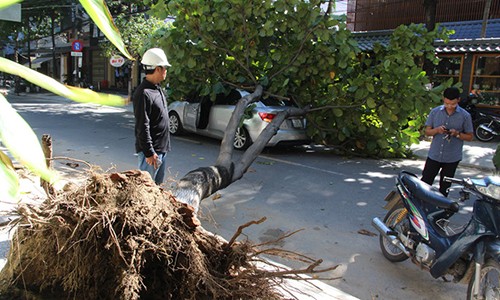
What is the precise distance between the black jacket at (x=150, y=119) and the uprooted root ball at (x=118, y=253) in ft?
7.34

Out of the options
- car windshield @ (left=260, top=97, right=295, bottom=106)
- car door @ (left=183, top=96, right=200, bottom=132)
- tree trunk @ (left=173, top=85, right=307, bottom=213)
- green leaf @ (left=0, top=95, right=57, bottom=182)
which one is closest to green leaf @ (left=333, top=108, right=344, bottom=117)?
car windshield @ (left=260, top=97, right=295, bottom=106)

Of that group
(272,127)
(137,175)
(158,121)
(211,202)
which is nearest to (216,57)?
(272,127)

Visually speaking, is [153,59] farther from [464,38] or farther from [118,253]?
[464,38]

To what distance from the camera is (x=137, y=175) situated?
202 cm

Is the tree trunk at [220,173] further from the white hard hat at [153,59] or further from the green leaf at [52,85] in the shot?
the green leaf at [52,85]

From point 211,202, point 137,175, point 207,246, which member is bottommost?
point 211,202

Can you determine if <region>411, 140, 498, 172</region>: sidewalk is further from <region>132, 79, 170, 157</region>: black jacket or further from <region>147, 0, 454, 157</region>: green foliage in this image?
<region>132, 79, 170, 157</region>: black jacket

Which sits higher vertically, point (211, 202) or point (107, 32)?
point (107, 32)

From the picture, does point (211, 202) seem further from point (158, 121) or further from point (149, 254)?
point (149, 254)

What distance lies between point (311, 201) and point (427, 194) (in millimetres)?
2556

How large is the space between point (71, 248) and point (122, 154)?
24.4 feet

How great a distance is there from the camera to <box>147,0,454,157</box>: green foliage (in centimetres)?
724

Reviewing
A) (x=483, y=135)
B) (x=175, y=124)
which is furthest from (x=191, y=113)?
(x=483, y=135)

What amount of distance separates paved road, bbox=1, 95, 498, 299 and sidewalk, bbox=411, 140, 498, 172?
0.26 m
